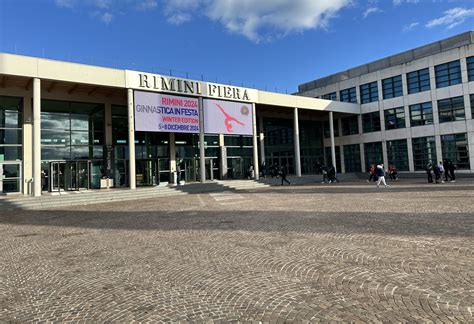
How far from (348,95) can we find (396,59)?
648cm

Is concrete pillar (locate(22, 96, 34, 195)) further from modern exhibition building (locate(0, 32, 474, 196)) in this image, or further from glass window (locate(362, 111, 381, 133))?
glass window (locate(362, 111, 381, 133))

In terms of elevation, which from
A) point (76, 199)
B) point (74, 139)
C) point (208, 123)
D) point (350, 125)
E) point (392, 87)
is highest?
point (392, 87)

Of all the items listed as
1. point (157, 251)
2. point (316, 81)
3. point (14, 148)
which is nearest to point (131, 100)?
point (14, 148)

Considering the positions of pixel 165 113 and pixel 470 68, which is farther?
pixel 470 68

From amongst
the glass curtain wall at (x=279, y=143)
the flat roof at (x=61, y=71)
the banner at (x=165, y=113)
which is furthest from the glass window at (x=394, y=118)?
the flat roof at (x=61, y=71)

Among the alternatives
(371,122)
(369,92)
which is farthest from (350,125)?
(369,92)

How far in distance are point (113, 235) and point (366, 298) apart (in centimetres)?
675

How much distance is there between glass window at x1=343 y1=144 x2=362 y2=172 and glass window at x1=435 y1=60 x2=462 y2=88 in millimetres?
10817

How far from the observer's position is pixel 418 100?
3319 centimetres

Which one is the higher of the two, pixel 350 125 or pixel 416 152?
pixel 350 125

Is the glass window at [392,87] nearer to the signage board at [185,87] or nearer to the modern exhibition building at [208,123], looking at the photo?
the modern exhibition building at [208,123]

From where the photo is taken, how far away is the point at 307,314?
3633 millimetres

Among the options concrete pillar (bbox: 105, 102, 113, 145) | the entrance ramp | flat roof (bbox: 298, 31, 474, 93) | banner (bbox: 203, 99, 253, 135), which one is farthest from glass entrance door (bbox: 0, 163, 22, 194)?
flat roof (bbox: 298, 31, 474, 93)

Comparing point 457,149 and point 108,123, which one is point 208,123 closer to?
point 108,123
